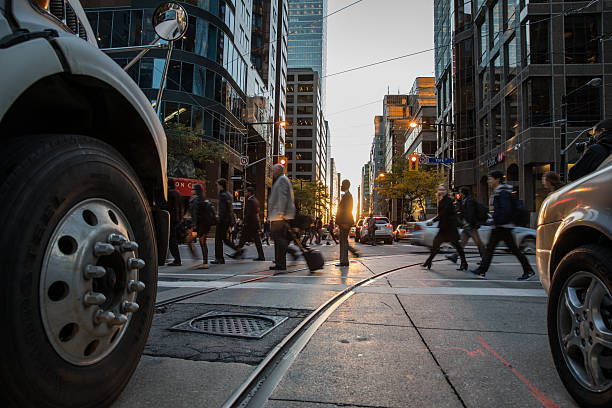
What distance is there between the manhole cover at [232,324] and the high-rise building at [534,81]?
25.2 meters

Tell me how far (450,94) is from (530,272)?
42.8 meters

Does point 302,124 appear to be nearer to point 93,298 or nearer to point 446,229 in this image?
point 446,229

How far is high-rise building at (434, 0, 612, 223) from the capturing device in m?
27.0

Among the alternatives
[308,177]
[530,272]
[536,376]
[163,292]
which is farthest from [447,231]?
[308,177]

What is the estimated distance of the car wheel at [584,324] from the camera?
1708 mm

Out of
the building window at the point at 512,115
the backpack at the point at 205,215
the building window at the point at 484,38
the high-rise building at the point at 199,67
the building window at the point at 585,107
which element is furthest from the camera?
the building window at the point at 484,38

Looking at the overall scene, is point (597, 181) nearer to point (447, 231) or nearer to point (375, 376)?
point (375, 376)

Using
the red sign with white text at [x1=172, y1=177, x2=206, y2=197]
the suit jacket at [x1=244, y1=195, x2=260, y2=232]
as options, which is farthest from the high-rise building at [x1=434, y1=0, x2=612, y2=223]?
the suit jacket at [x1=244, y1=195, x2=260, y2=232]

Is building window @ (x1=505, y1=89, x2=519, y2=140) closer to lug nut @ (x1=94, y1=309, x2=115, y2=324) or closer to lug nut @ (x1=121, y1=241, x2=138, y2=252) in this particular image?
lug nut @ (x1=121, y1=241, x2=138, y2=252)

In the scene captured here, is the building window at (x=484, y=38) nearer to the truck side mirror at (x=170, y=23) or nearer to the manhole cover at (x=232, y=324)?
the truck side mirror at (x=170, y=23)

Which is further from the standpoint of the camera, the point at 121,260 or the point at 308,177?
the point at 308,177

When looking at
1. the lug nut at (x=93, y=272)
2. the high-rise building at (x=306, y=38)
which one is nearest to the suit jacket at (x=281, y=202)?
the lug nut at (x=93, y=272)

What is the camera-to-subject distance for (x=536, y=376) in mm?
2316

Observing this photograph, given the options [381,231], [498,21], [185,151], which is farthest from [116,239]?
[498,21]
